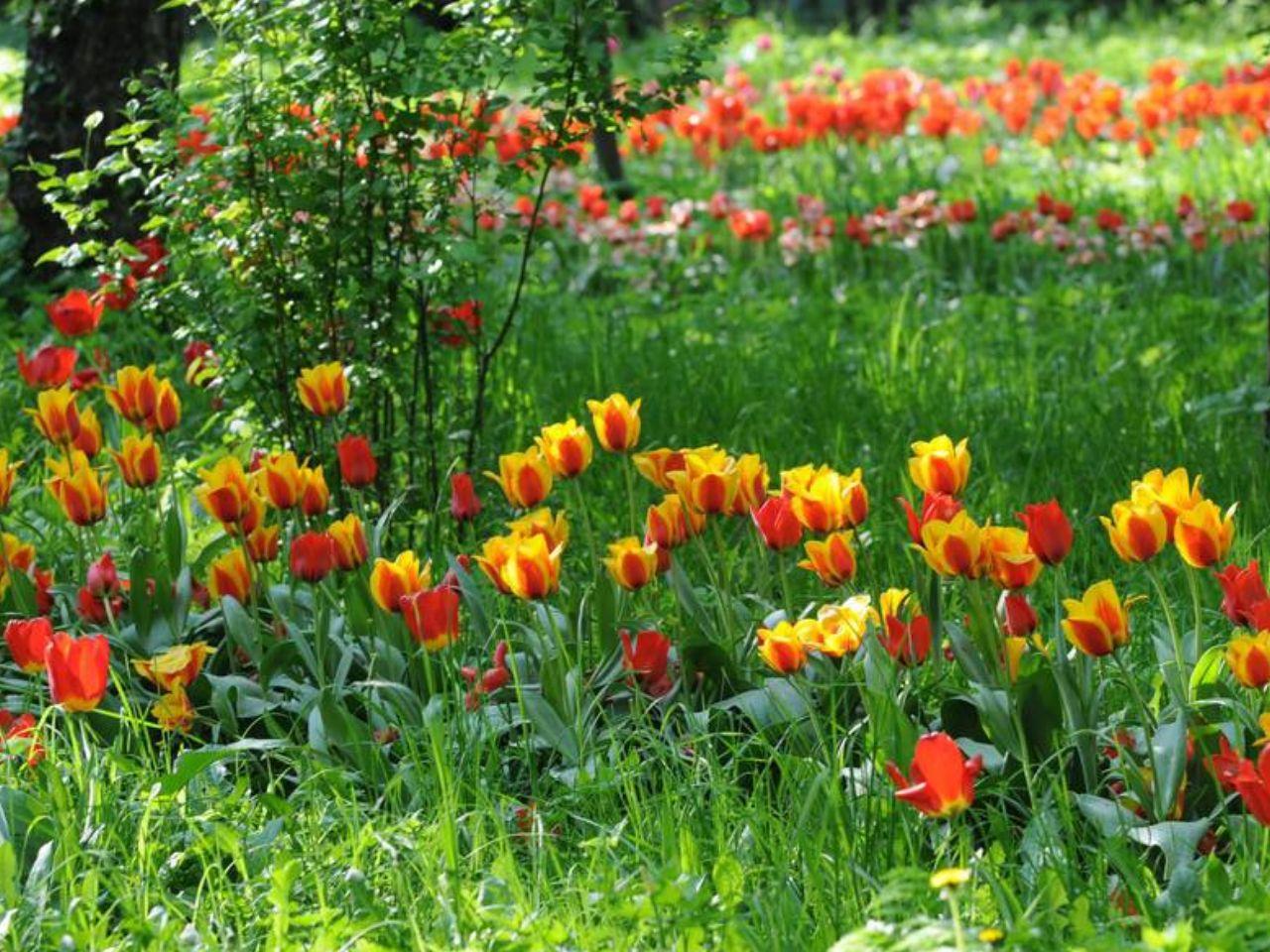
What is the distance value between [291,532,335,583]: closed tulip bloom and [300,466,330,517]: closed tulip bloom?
0.16m

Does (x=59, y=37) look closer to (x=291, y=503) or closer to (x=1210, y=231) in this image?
(x=291, y=503)

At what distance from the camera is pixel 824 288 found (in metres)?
7.03

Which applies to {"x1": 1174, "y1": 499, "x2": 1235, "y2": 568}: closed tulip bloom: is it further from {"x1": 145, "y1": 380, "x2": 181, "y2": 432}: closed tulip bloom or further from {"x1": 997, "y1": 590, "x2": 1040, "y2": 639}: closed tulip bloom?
{"x1": 145, "y1": 380, "x2": 181, "y2": 432}: closed tulip bloom

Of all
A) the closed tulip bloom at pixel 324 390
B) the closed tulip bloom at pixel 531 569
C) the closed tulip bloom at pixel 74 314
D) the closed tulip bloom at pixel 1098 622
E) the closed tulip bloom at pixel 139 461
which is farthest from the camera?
the closed tulip bloom at pixel 74 314

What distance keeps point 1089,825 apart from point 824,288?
4489 millimetres

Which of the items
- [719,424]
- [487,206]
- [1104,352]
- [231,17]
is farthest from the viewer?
[1104,352]

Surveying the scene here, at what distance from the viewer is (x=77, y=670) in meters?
2.64

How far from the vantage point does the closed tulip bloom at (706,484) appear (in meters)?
2.93

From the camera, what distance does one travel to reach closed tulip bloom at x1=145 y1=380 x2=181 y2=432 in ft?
11.4

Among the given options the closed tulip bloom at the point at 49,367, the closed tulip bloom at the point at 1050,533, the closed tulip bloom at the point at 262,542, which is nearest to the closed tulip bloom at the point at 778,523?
the closed tulip bloom at the point at 1050,533

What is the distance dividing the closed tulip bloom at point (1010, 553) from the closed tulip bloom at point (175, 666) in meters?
1.26

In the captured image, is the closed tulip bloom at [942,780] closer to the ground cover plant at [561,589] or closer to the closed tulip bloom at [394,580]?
the ground cover plant at [561,589]

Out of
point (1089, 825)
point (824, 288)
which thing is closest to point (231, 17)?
point (1089, 825)

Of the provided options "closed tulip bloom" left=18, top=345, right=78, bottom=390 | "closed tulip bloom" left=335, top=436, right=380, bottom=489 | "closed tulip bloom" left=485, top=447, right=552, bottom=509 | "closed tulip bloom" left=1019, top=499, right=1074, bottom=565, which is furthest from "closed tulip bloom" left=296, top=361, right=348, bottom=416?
"closed tulip bloom" left=1019, top=499, right=1074, bottom=565
